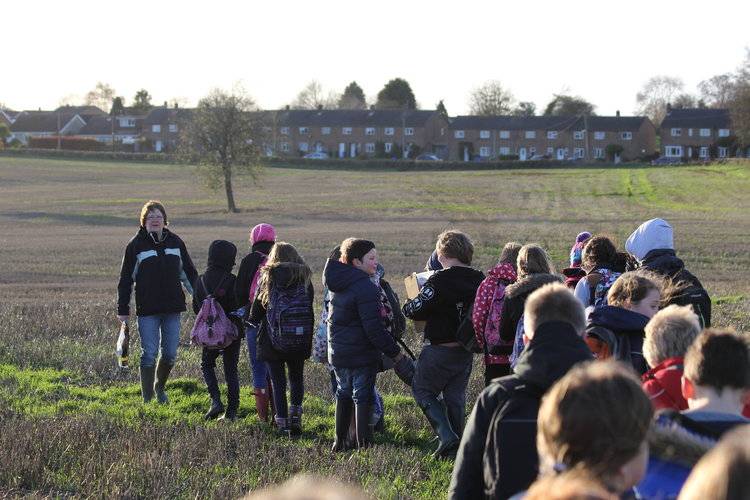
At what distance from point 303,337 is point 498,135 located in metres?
115

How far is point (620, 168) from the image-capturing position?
89312mm

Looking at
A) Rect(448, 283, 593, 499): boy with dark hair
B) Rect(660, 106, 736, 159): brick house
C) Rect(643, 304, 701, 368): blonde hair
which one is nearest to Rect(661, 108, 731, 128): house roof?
Rect(660, 106, 736, 159): brick house

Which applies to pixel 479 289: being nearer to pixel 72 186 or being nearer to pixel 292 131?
pixel 72 186

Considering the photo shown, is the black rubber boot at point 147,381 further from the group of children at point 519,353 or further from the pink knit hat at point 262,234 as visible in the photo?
the pink knit hat at point 262,234

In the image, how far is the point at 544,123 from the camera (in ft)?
398

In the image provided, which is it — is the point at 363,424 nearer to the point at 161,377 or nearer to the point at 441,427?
the point at 441,427

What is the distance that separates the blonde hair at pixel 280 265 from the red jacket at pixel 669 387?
13.7ft

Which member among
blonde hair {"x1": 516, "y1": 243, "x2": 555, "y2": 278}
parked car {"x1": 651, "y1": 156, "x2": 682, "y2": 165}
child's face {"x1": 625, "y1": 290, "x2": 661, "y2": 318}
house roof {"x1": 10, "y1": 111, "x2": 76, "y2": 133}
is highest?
house roof {"x1": 10, "y1": 111, "x2": 76, "y2": 133}

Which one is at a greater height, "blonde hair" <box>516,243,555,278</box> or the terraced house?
the terraced house

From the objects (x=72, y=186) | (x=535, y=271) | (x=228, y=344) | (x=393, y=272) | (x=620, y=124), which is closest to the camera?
(x=535, y=271)

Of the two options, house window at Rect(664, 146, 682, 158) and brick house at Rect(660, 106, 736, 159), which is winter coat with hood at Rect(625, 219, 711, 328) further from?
house window at Rect(664, 146, 682, 158)

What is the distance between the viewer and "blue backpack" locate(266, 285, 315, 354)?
8367mm

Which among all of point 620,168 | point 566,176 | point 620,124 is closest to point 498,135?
point 620,124

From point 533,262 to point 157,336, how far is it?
4.31m
